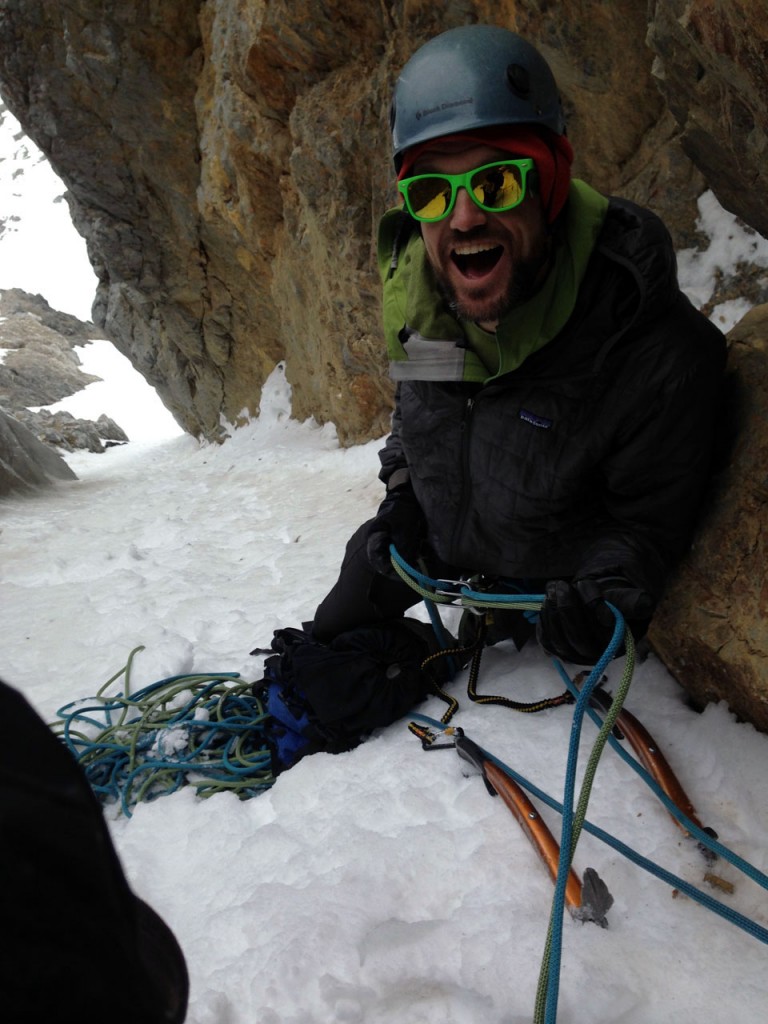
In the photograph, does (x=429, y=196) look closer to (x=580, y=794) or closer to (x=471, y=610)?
(x=471, y=610)

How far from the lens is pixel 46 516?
767cm

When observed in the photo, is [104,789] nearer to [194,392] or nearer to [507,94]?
[507,94]

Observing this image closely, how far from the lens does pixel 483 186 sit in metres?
1.81

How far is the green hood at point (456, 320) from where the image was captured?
1.78m

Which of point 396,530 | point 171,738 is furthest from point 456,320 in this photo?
point 171,738

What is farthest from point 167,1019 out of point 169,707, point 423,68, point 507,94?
point 169,707

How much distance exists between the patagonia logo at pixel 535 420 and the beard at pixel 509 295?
0.91 feet

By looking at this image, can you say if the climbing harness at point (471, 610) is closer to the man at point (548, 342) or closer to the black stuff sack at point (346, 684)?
the black stuff sack at point (346, 684)

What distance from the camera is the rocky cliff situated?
1.84 metres

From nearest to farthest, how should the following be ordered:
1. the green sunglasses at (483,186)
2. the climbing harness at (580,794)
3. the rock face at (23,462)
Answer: the climbing harness at (580,794)
the green sunglasses at (483,186)
the rock face at (23,462)

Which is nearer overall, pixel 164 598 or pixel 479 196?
pixel 479 196

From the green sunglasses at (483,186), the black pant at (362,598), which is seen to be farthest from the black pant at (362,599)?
the green sunglasses at (483,186)

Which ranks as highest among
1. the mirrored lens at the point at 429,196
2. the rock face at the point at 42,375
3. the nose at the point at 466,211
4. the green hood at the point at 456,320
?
the mirrored lens at the point at 429,196

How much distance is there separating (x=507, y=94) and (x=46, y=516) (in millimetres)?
7411
